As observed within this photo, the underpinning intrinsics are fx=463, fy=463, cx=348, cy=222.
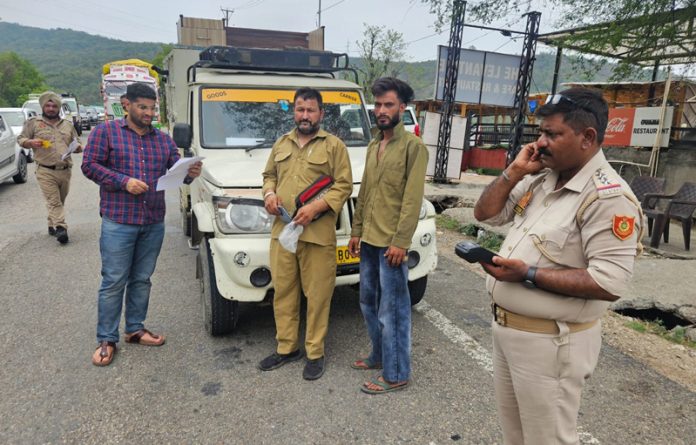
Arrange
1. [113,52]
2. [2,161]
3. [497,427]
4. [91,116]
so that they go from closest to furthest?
[497,427]
[2,161]
[91,116]
[113,52]

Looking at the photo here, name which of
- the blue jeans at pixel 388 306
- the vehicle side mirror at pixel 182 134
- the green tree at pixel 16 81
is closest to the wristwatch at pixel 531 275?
the blue jeans at pixel 388 306

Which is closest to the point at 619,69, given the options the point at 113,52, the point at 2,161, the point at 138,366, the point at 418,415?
the point at 418,415

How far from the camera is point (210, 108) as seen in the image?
430 centimetres

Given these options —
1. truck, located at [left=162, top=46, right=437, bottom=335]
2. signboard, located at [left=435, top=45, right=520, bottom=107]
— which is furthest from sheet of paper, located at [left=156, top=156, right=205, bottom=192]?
signboard, located at [left=435, top=45, right=520, bottom=107]

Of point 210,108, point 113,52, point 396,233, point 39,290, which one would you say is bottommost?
point 39,290

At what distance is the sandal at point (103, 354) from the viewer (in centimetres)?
320

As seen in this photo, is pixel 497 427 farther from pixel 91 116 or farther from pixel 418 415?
pixel 91 116

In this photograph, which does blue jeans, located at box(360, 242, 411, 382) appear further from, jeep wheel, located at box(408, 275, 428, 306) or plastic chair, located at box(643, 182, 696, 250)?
plastic chair, located at box(643, 182, 696, 250)

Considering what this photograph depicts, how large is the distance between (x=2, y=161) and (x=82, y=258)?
6.18 meters

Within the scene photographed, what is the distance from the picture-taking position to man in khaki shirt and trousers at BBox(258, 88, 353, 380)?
9.55 ft

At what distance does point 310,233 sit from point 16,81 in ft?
216

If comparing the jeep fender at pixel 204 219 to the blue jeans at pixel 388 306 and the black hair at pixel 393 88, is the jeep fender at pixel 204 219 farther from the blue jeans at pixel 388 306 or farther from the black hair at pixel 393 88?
the black hair at pixel 393 88

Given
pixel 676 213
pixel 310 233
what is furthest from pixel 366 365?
pixel 676 213

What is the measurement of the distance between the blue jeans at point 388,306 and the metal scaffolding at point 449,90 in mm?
9130
